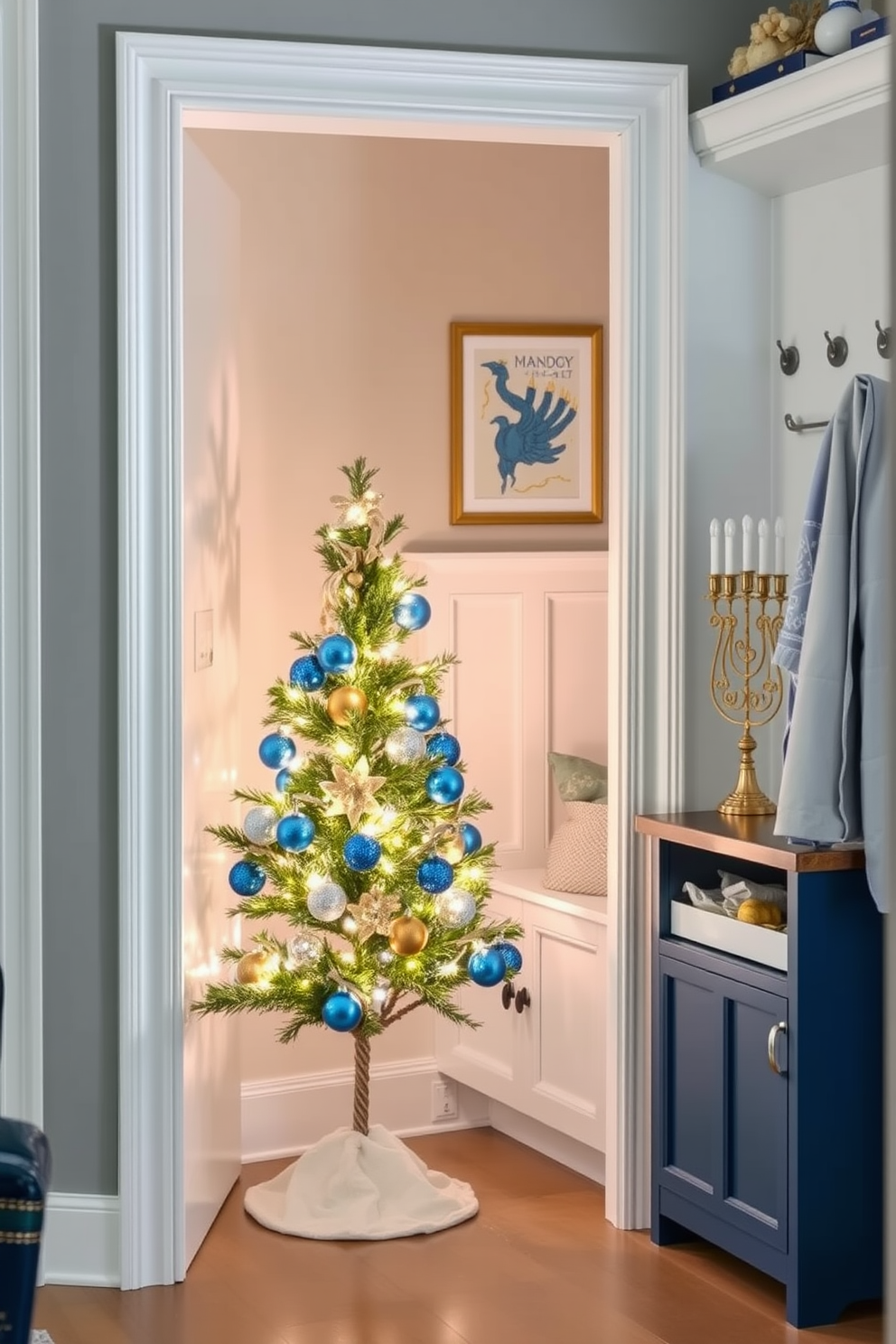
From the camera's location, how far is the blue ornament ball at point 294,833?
3.61 metres

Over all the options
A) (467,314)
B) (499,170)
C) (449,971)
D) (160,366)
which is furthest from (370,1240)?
(499,170)

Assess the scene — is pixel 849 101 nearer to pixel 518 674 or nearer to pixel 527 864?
pixel 518 674

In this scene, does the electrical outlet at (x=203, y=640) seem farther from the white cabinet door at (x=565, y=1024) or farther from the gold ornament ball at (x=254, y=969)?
the white cabinet door at (x=565, y=1024)

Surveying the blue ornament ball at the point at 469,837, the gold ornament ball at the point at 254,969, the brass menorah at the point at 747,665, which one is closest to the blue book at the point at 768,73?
the brass menorah at the point at 747,665

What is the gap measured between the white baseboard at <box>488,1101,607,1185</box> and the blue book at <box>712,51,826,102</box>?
241 cm

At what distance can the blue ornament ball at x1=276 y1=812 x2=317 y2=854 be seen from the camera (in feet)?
11.8

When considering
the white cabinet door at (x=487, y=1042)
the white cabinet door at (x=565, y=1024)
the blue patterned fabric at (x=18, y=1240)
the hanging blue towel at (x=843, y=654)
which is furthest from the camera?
the white cabinet door at (x=487, y=1042)

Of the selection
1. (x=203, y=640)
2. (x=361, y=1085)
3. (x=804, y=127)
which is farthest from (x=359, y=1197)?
(x=804, y=127)

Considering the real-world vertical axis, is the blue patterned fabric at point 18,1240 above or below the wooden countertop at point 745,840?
below

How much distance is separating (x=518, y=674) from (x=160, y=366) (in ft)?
4.96

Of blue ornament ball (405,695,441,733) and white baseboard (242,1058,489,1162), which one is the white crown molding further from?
white baseboard (242,1058,489,1162)

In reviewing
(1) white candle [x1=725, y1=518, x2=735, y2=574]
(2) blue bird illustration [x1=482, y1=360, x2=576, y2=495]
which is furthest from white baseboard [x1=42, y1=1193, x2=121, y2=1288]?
(2) blue bird illustration [x1=482, y1=360, x2=576, y2=495]

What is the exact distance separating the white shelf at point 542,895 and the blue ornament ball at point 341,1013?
0.65 m

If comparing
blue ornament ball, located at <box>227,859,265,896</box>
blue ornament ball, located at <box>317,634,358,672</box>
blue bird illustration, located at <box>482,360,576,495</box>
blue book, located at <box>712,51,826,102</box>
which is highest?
blue book, located at <box>712,51,826,102</box>
